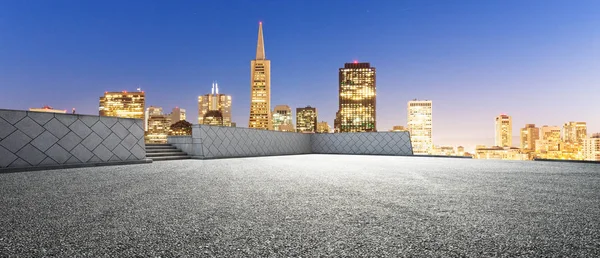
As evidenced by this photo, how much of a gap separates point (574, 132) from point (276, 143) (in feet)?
704

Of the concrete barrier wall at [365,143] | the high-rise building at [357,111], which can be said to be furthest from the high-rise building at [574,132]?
the concrete barrier wall at [365,143]

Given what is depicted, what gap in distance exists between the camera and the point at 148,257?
1.67 metres

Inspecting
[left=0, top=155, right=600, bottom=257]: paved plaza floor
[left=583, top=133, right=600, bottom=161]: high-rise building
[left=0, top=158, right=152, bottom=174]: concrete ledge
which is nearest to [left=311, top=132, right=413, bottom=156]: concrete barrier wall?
[left=0, top=158, right=152, bottom=174]: concrete ledge

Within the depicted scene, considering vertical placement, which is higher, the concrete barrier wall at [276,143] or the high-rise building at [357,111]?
the high-rise building at [357,111]

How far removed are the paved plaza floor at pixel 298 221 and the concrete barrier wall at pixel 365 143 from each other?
36.8 ft

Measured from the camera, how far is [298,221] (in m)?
2.41

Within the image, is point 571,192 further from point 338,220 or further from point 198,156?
point 198,156

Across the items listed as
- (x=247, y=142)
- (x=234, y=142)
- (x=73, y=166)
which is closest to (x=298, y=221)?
(x=73, y=166)

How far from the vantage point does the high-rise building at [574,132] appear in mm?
162000

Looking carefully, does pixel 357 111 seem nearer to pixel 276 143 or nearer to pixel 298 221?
pixel 276 143

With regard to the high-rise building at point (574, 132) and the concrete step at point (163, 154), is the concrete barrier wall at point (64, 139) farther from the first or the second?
the high-rise building at point (574, 132)

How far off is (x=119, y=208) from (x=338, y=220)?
6.94 feet

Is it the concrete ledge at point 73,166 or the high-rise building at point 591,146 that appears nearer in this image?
the concrete ledge at point 73,166

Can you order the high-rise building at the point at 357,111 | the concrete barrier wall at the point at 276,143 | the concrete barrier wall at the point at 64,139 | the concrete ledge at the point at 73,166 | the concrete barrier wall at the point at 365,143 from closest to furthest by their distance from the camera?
the concrete ledge at the point at 73,166
the concrete barrier wall at the point at 64,139
the concrete barrier wall at the point at 276,143
the concrete barrier wall at the point at 365,143
the high-rise building at the point at 357,111
